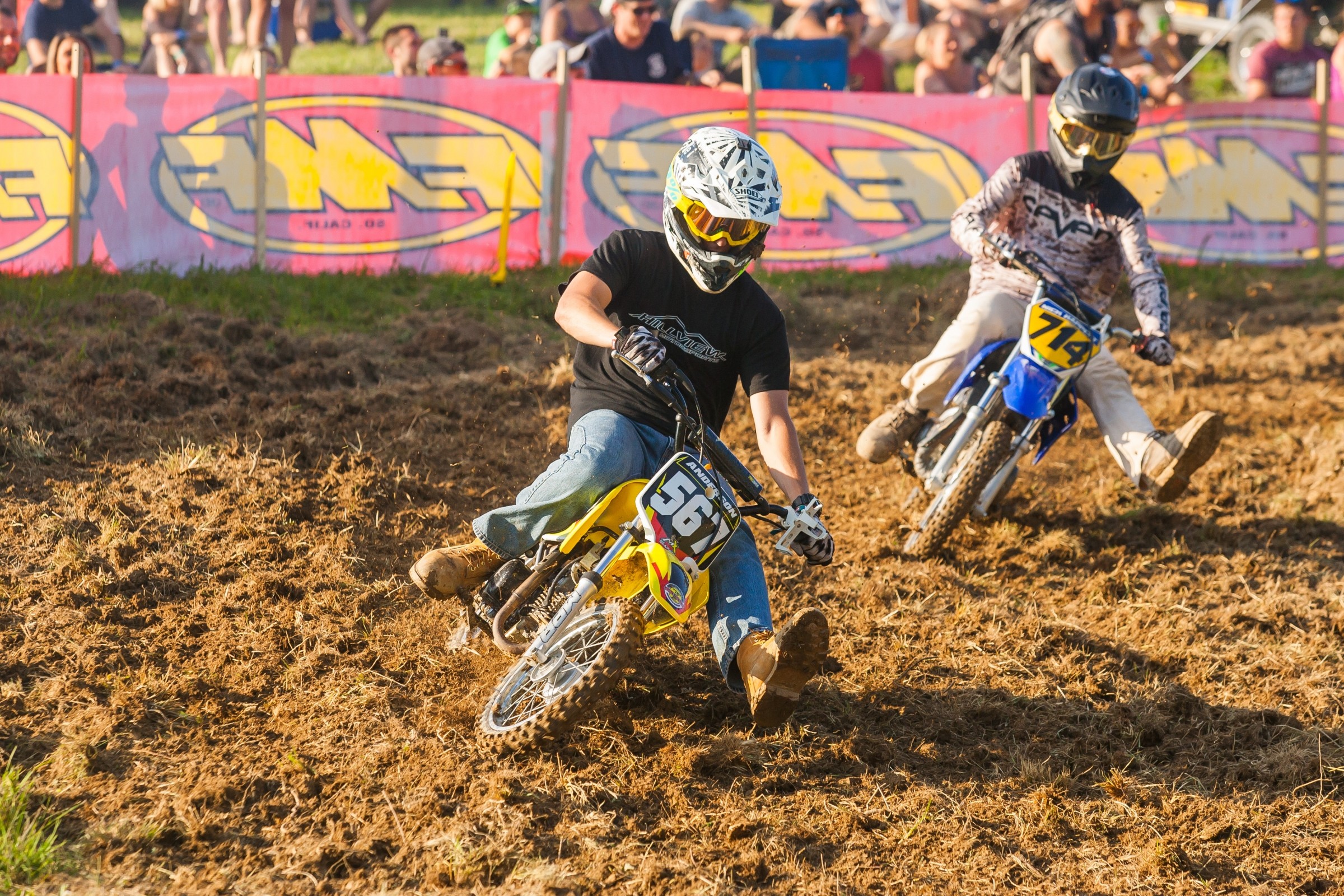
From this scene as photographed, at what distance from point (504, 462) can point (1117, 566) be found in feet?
10.9

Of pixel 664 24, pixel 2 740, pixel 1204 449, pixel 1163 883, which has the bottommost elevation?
pixel 1163 883

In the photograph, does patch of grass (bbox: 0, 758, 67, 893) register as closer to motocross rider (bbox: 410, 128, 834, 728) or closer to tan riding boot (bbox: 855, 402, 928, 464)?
motocross rider (bbox: 410, 128, 834, 728)

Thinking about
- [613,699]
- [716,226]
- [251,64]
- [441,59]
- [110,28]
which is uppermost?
[110,28]

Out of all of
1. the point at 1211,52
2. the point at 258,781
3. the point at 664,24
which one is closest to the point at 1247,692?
the point at 258,781

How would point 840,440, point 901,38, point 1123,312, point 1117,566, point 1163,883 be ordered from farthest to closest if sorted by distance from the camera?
point 901,38 < point 1123,312 < point 840,440 < point 1117,566 < point 1163,883

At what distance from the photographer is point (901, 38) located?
14461 millimetres

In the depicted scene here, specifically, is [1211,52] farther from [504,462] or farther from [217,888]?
[217,888]

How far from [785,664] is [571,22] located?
9733mm

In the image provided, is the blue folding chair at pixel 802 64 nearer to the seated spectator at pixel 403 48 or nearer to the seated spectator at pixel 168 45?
the seated spectator at pixel 403 48

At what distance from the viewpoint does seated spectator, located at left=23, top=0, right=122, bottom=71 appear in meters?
11.3

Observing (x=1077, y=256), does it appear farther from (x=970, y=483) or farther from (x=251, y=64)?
(x=251, y=64)

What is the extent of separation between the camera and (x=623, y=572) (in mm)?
4277

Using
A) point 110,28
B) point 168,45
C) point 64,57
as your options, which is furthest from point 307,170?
point 110,28

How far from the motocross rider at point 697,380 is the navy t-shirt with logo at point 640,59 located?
22.8 ft
